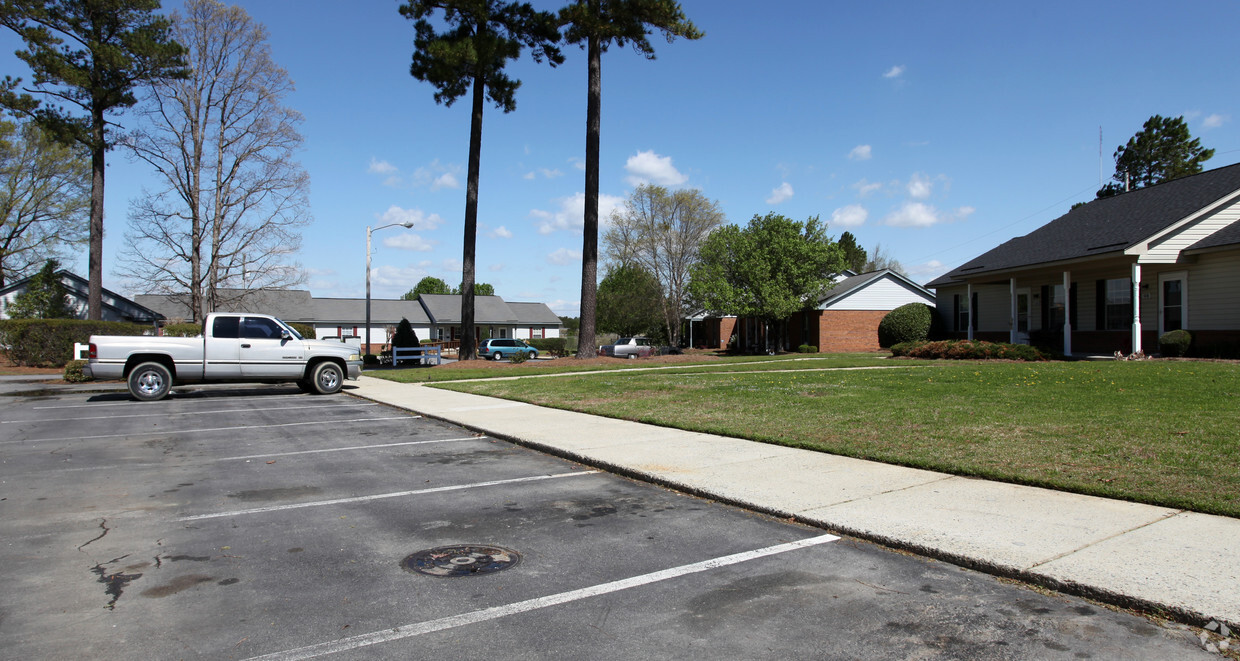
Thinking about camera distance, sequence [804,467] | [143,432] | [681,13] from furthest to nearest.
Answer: [681,13] < [143,432] < [804,467]

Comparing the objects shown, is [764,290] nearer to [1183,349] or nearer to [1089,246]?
[1089,246]

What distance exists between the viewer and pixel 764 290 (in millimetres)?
35938

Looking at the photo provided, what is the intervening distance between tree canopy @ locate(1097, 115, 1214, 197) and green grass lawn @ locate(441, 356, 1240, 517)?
47.7m

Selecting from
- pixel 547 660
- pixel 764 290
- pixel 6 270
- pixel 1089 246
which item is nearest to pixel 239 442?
pixel 547 660

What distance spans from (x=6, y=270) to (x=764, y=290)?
49.2 meters

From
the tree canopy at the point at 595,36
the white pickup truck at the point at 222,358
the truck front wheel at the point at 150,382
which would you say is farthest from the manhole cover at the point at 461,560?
the tree canopy at the point at 595,36

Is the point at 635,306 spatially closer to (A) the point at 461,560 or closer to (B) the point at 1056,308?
(B) the point at 1056,308

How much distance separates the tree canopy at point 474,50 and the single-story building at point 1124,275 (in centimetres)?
2055

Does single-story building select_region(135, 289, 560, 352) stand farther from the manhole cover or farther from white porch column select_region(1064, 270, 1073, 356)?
the manhole cover

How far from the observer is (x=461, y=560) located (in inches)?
191

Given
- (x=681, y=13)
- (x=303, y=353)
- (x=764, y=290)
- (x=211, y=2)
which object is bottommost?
(x=303, y=353)

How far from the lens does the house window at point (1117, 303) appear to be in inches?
917

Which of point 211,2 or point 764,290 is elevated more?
point 211,2

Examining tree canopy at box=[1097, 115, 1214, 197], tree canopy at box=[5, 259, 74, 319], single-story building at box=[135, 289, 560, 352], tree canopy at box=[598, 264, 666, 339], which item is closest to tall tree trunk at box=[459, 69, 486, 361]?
tree canopy at box=[5, 259, 74, 319]
